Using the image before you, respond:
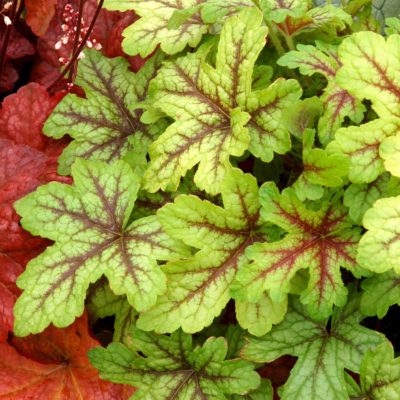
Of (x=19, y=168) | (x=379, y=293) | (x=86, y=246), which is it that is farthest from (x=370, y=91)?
(x=19, y=168)

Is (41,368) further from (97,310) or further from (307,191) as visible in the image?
(307,191)

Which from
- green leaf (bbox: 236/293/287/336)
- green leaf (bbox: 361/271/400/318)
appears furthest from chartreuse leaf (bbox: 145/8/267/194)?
green leaf (bbox: 361/271/400/318)

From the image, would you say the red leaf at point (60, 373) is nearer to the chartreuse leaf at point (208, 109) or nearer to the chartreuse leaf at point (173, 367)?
the chartreuse leaf at point (173, 367)

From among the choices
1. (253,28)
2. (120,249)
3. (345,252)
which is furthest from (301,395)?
(253,28)

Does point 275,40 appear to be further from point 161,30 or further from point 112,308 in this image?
point 112,308

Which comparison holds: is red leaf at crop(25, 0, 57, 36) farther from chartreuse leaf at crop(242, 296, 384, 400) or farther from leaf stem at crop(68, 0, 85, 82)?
chartreuse leaf at crop(242, 296, 384, 400)

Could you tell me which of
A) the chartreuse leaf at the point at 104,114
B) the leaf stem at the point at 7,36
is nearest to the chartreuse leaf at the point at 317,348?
the chartreuse leaf at the point at 104,114
